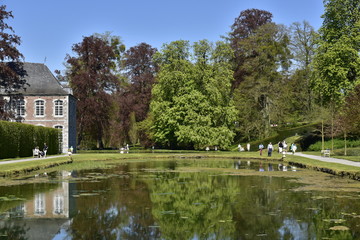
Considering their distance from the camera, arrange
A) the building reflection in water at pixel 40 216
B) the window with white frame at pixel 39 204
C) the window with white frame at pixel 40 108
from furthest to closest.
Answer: the window with white frame at pixel 40 108, the window with white frame at pixel 39 204, the building reflection in water at pixel 40 216

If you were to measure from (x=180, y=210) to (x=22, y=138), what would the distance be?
102 feet

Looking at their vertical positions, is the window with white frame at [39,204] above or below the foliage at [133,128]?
below

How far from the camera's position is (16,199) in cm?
1339

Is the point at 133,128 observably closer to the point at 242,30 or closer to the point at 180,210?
the point at 242,30

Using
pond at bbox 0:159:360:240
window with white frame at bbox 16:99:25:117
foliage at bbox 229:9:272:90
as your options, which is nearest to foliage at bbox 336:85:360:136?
pond at bbox 0:159:360:240

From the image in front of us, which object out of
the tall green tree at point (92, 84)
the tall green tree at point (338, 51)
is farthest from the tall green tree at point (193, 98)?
the tall green tree at point (338, 51)

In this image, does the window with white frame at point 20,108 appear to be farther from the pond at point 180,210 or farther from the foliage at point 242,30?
the pond at point 180,210

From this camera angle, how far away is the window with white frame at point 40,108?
5284 cm

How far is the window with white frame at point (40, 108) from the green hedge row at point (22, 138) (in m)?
5.57

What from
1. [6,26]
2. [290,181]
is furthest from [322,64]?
[6,26]

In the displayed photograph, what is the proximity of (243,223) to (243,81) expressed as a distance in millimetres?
51420

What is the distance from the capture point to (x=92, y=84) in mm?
59062

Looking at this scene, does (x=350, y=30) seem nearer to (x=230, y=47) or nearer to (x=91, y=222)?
(x=230, y=47)

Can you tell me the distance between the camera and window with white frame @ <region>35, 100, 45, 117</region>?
52.8 meters
